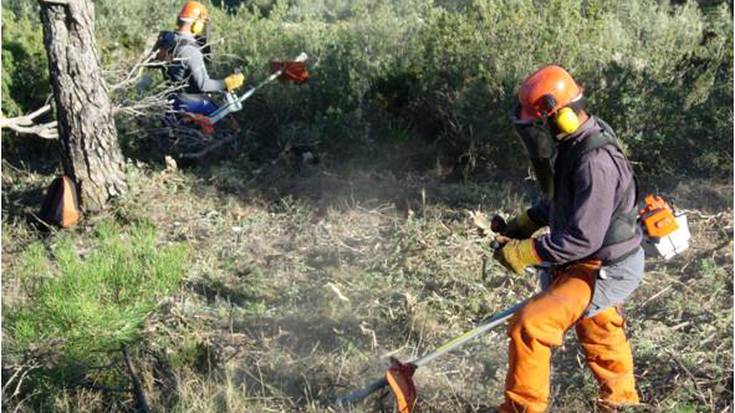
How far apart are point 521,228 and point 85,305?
8.62 ft

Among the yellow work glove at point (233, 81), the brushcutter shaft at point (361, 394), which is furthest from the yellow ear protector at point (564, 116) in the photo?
the yellow work glove at point (233, 81)

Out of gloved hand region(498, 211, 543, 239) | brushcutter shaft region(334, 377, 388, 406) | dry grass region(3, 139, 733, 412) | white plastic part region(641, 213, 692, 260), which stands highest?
white plastic part region(641, 213, 692, 260)

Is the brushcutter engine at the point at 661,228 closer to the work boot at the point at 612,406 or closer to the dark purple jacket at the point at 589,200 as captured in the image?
the dark purple jacket at the point at 589,200

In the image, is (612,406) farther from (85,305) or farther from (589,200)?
(85,305)

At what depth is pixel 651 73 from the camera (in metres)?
7.00

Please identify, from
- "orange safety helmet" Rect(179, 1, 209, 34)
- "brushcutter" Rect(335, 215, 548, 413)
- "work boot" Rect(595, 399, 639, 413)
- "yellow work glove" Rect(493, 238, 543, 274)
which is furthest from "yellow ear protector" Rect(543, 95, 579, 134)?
"orange safety helmet" Rect(179, 1, 209, 34)

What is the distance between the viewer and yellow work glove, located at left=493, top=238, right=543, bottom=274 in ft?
12.2

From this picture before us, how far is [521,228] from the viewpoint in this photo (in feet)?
14.0

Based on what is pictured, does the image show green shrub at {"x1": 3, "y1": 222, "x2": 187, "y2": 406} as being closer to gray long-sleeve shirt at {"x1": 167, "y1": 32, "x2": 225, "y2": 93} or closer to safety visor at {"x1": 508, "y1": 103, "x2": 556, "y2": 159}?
gray long-sleeve shirt at {"x1": 167, "y1": 32, "x2": 225, "y2": 93}

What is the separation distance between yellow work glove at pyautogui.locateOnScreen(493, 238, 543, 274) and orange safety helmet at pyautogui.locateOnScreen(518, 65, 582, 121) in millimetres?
558

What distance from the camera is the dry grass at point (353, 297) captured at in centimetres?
438

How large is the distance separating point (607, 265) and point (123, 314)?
2.93 metres

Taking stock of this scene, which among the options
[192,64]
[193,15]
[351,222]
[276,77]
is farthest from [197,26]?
[351,222]

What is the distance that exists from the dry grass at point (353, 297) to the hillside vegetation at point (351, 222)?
0.02m
